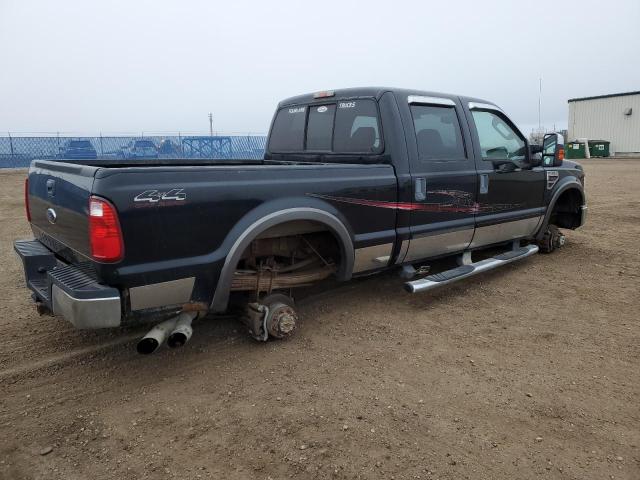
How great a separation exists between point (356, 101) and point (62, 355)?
3.16 meters

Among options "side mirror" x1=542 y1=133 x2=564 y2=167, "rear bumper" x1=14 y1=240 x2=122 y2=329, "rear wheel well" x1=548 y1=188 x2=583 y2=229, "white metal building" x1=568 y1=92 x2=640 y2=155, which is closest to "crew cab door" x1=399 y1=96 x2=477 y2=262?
"side mirror" x1=542 y1=133 x2=564 y2=167

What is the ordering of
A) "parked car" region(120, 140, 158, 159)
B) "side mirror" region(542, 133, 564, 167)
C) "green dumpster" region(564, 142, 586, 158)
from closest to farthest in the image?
"side mirror" region(542, 133, 564, 167), "parked car" region(120, 140, 158, 159), "green dumpster" region(564, 142, 586, 158)

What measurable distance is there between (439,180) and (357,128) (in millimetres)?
876

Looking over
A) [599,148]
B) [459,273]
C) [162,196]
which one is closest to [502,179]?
[459,273]

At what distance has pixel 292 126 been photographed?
209 inches

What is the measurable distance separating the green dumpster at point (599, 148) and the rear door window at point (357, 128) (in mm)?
34010

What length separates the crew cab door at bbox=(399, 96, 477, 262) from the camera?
4426 mm

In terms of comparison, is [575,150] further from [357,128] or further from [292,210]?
→ [292,210]

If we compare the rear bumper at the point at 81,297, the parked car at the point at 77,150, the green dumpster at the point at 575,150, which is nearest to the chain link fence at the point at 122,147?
the parked car at the point at 77,150

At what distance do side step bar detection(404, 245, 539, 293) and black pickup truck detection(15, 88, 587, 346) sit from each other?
0.02 meters

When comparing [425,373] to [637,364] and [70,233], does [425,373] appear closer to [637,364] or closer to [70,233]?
[637,364]

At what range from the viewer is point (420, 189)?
172 inches

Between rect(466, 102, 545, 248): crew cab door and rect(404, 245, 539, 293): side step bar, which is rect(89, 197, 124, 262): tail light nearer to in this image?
rect(404, 245, 539, 293): side step bar

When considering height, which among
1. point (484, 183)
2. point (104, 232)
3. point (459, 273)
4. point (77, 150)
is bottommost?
point (459, 273)
